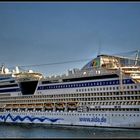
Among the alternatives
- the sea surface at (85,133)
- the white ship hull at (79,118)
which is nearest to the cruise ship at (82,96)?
the white ship hull at (79,118)

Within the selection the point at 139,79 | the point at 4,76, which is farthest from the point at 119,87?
the point at 4,76

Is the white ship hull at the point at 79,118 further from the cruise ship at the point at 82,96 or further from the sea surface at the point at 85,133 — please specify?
the sea surface at the point at 85,133

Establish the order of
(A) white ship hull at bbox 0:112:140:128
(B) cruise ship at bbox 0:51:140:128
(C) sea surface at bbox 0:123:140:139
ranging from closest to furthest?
(C) sea surface at bbox 0:123:140:139
(A) white ship hull at bbox 0:112:140:128
(B) cruise ship at bbox 0:51:140:128

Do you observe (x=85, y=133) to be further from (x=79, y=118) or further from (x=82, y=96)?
(x=82, y=96)

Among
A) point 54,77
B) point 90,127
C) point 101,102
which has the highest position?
point 54,77

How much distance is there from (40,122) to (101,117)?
9.38 meters

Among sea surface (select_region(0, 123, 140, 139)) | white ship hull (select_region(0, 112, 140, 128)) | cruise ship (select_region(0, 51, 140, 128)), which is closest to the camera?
sea surface (select_region(0, 123, 140, 139))

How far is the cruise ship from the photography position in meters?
35.4

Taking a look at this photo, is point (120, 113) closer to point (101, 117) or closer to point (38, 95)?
point (101, 117)

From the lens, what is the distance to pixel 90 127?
122 feet

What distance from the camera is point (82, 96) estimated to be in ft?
132

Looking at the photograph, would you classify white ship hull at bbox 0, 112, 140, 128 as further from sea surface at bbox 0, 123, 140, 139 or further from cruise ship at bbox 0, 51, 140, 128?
sea surface at bbox 0, 123, 140, 139

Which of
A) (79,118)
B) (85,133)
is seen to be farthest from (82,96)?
(85,133)

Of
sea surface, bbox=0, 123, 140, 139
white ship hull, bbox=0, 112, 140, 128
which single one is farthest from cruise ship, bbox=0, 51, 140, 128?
sea surface, bbox=0, 123, 140, 139
